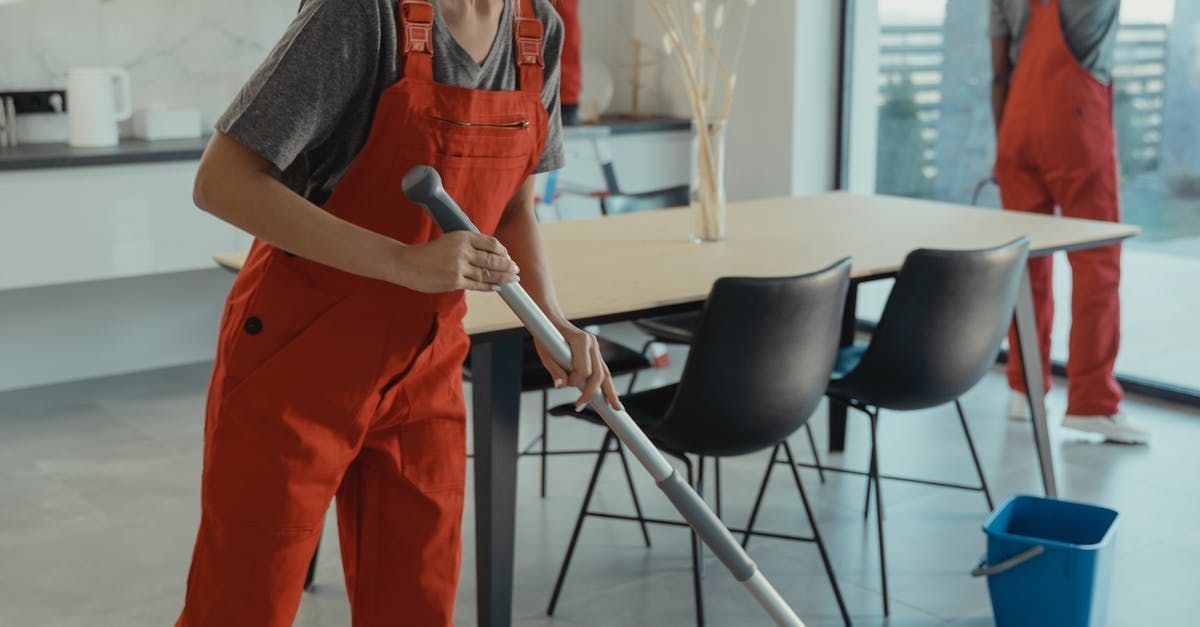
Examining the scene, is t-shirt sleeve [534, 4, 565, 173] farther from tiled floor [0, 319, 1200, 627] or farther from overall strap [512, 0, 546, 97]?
tiled floor [0, 319, 1200, 627]

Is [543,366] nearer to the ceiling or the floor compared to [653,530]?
nearer to the ceiling

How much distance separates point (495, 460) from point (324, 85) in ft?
4.07

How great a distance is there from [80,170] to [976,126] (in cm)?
322

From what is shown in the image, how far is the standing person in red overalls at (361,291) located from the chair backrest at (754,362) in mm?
863

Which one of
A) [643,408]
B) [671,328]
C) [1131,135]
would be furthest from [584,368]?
[1131,135]

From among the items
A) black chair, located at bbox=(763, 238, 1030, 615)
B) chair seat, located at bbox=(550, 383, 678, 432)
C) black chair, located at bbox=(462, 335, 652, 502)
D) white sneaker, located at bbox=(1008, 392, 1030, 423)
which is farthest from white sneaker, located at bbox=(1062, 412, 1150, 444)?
chair seat, located at bbox=(550, 383, 678, 432)

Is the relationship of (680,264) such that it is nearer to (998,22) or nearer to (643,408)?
(643,408)

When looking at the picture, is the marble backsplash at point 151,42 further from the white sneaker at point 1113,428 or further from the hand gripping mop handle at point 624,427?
the hand gripping mop handle at point 624,427

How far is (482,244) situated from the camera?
154cm

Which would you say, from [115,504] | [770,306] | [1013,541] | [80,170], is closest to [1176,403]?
[1013,541]

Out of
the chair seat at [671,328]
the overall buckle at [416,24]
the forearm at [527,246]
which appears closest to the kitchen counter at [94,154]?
the chair seat at [671,328]

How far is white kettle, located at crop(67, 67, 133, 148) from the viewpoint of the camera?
470 centimetres

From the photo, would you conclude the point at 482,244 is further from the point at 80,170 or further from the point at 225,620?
the point at 80,170

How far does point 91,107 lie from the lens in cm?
470
